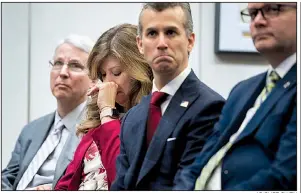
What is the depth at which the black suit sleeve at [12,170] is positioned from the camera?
1.72m

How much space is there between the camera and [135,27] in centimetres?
167

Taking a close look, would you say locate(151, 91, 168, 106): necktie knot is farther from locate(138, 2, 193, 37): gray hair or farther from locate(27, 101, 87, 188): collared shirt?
locate(27, 101, 87, 188): collared shirt

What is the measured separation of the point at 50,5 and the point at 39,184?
53 centimetres

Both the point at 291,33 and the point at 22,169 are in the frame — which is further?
the point at 22,169

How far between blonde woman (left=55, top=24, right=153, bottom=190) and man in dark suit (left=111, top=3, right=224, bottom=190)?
100mm

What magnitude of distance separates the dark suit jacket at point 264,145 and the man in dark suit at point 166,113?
61 mm

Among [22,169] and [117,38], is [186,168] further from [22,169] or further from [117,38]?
[22,169]

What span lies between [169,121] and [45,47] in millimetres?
563

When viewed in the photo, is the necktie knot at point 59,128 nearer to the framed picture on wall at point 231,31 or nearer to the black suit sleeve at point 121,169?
the black suit sleeve at point 121,169

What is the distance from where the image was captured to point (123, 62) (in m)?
1.65

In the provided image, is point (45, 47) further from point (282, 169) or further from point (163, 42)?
point (282, 169)

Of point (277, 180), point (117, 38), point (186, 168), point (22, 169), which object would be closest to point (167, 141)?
point (186, 168)

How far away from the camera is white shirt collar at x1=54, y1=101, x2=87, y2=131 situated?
1.76 m

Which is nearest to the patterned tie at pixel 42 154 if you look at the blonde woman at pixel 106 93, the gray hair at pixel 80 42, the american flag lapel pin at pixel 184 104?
the blonde woman at pixel 106 93
